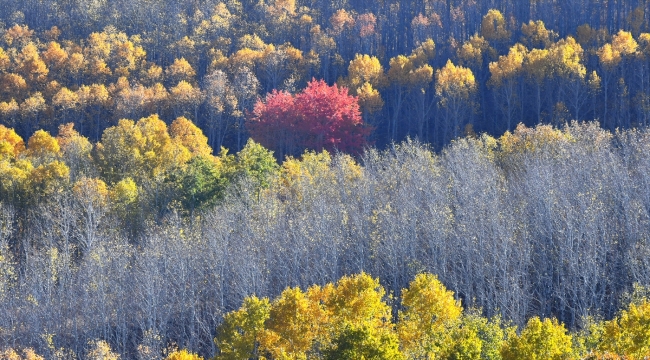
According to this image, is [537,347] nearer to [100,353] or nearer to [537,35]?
[100,353]

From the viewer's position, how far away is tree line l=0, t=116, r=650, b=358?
143ft

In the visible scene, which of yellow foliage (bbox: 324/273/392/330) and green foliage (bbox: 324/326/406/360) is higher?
yellow foliage (bbox: 324/273/392/330)

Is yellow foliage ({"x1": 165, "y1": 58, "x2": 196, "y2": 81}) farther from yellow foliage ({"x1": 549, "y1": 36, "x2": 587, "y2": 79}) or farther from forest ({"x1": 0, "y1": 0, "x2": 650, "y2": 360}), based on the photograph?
yellow foliage ({"x1": 549, "y1": 36, "x2": 587, "y2": 79})

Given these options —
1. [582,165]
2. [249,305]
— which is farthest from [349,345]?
[582,165]

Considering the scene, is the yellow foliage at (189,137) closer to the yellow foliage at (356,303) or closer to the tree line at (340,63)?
the tree line at (340,63)

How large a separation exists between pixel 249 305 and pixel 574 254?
17041 mm

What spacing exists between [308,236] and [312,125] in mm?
33059

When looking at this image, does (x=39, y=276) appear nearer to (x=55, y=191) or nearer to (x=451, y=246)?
(x=55, y=191)

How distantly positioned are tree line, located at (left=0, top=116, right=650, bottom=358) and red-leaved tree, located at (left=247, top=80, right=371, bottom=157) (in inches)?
732

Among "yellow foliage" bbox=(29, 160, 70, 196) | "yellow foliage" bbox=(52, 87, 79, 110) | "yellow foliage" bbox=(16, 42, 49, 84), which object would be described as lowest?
"yellow foliage" bbox=(29, 160, 70, 196)

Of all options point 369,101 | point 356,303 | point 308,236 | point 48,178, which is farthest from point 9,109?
point 356,303

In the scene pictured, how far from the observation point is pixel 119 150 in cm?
6750

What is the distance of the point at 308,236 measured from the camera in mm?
49594

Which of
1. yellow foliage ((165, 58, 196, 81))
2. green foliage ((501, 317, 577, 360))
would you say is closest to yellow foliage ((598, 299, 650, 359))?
green foliage ((501, 317, 577, 360))
